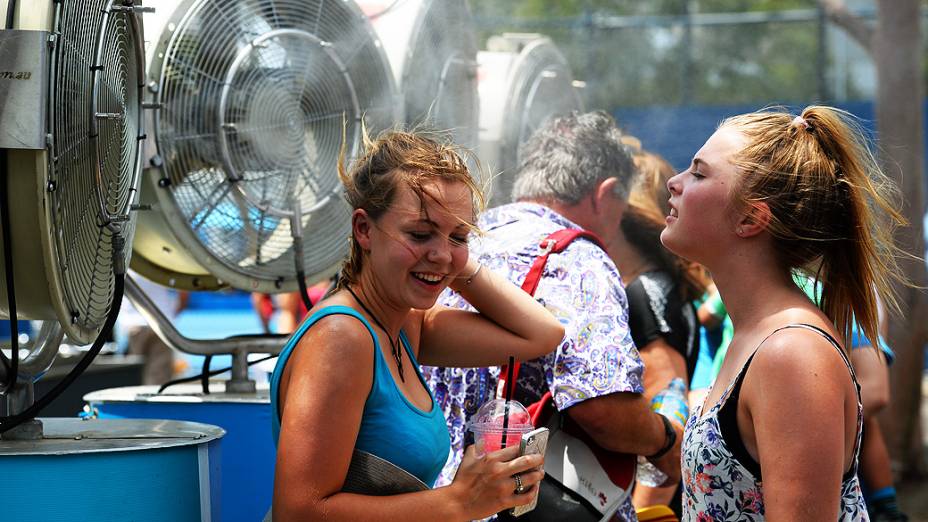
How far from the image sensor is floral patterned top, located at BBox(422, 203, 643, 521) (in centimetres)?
249

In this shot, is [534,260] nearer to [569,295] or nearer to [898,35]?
[569,295]

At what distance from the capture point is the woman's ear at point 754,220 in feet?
6.14

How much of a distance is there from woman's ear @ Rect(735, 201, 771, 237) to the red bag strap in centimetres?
71

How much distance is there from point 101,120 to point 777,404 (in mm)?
1277

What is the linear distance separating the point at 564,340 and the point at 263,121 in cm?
91

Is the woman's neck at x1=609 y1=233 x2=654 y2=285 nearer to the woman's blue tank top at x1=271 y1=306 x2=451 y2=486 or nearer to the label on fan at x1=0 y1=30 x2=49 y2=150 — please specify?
the woman's blue tank top at x1=271 y1=306 x2=451 y2=486

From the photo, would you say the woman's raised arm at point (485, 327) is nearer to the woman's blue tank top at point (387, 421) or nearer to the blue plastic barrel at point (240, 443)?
the woman's blue tank top at point (387, 421)

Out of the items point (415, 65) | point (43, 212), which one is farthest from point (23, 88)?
point (415, 65)

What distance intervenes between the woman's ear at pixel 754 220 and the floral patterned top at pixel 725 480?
0.20 metres

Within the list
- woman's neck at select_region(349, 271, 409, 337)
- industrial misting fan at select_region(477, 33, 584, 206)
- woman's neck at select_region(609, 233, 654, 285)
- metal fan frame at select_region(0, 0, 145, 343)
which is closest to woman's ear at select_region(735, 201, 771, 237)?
woman's neck at select_region(349, 271, 409, 337)

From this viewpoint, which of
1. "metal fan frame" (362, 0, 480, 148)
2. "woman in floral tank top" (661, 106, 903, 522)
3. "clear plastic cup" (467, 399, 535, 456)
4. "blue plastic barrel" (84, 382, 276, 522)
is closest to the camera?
"woman in floral tank top" (661, 106, 903, 522)

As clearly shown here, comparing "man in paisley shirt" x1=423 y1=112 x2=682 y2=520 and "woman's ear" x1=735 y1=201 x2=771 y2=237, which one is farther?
"man in paisley shirt" x1=423 y1=112 x2=682 y2=520

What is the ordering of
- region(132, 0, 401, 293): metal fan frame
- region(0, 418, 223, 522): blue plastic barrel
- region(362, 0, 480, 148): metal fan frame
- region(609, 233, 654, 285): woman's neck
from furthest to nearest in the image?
region(609, 233, 654, 285): woman's neck → region(362, 0, 480, 148): metal fan frame → region(132, 0, 401, 293): metal fan frame → region(0, 418, 223, 522): blue plastic barrel

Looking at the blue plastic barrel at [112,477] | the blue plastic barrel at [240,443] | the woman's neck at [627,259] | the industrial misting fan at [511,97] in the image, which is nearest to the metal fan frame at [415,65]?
the industrial misting fan at [511,97]
